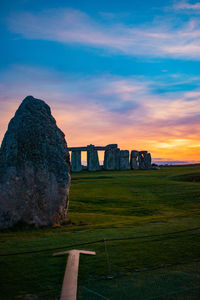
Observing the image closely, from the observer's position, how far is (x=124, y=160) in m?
47.9

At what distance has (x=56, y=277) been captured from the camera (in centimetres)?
568

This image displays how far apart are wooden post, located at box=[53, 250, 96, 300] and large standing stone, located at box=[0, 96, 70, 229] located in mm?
4216

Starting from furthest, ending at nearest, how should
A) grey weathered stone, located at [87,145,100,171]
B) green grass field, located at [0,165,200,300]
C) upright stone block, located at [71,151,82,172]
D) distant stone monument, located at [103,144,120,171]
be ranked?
distant stone monument, located at [103,144,120,171] → upright stone block, located at [71,151,82,172] → grey weathered stone, located at [87,145,100,171] → green grass field, located at [0,165,200,300]

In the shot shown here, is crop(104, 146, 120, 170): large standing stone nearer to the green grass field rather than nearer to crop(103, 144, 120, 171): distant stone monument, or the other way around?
crop(103, 144, 120, 171): distant stone monument

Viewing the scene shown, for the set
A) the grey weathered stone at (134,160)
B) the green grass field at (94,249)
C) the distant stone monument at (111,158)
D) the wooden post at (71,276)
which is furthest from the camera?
the grey weathered stone at (134,160)

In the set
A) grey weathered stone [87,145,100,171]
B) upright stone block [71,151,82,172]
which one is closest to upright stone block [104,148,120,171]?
grey weathered stone [87,145,100,171]

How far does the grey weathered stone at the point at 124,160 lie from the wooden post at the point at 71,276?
134 ft

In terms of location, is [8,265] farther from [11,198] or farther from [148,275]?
[11,198]

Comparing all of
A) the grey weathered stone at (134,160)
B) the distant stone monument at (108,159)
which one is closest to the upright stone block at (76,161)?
the distant stone monument at (108,159)

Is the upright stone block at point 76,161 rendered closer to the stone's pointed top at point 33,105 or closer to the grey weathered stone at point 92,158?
the grey weathered stone at point 92,158

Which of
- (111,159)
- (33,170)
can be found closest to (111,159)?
(111,159)

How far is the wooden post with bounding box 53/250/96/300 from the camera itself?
4.80 m

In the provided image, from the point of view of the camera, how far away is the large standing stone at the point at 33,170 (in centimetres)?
1092

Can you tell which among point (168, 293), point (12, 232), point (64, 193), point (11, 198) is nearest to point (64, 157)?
point (64, 193)
